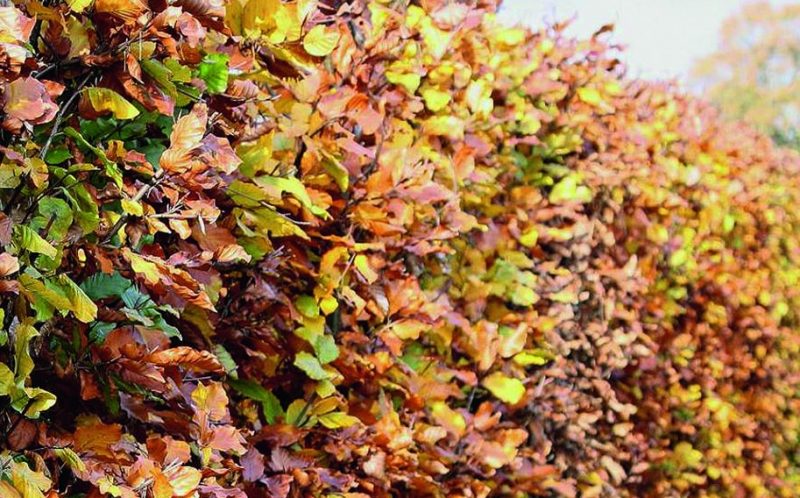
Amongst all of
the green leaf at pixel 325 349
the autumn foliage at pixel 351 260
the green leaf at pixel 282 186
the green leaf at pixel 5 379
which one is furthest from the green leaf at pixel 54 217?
the green leaf at pixel 325 349

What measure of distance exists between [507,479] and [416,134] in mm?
1226

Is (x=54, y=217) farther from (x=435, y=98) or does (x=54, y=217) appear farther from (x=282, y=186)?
(x=435, y=98)

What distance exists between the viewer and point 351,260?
2.26m

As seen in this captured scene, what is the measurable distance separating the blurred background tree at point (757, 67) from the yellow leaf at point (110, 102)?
3066cm

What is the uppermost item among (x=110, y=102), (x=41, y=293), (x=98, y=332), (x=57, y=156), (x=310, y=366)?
(x=110, y=102)

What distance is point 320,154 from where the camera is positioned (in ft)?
7.13

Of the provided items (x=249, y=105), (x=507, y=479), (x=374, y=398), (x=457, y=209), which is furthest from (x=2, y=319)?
(x=507, y=479)

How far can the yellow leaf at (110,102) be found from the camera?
1415 mm

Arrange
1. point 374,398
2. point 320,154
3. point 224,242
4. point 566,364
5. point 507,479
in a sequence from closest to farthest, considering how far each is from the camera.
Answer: point 224,242 → point 320,154 → point 374,398 → point 507,479 → point 566,364

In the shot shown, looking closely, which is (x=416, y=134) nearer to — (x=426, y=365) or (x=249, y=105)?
(x=426, y=365)

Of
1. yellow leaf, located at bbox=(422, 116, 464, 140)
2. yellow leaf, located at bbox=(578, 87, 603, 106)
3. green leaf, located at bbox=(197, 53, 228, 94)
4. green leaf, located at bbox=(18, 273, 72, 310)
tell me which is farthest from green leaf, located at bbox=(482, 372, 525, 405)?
green leaf, located at bbox=(18, 273, 72, 310)

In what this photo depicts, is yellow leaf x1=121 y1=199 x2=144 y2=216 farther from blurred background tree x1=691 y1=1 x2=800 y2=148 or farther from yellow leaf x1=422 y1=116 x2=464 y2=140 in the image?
blurred background tree x1=691 y1=1 x2=800 y2=148

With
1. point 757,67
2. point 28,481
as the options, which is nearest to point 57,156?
point 28,481

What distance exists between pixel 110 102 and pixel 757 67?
33.2 m
